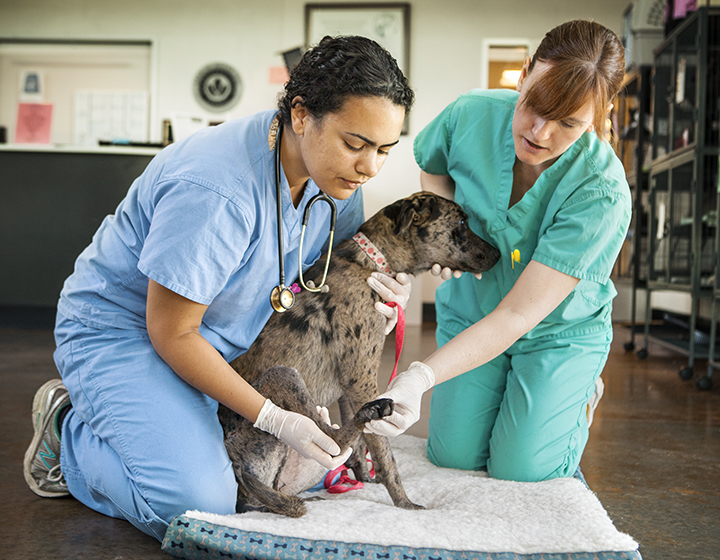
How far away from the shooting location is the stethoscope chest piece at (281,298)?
4.65 feet

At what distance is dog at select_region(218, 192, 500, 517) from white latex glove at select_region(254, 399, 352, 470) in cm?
5

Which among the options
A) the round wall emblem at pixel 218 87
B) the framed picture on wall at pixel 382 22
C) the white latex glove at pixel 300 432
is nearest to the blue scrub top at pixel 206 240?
the white latex glove at pixel 300 432

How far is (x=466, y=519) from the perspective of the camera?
1.37 m

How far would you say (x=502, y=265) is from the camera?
1789 millimetres

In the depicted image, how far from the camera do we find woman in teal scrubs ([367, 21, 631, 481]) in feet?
4.78

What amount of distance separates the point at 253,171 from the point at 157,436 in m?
0.66

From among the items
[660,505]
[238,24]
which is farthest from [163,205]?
[238,24]

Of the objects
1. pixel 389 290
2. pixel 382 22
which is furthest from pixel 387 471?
pixel 382 22

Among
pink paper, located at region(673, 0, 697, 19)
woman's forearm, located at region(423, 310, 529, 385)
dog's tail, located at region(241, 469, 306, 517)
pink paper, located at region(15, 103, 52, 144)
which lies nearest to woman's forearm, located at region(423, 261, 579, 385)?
woman's forearm, located at region(423, 310, 529, 385)

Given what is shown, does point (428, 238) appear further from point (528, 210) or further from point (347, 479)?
point (347, 479)

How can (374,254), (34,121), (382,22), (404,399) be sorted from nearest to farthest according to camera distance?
(404,399) < (374,254) < (382,22) < (34,121)

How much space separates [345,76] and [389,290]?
59 cm

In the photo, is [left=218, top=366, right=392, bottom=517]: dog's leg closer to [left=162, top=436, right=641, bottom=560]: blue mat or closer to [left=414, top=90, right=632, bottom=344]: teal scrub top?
[left=162, top=436, right=641, bottom=560]: blue mat

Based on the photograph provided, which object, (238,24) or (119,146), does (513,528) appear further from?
(238,24)
